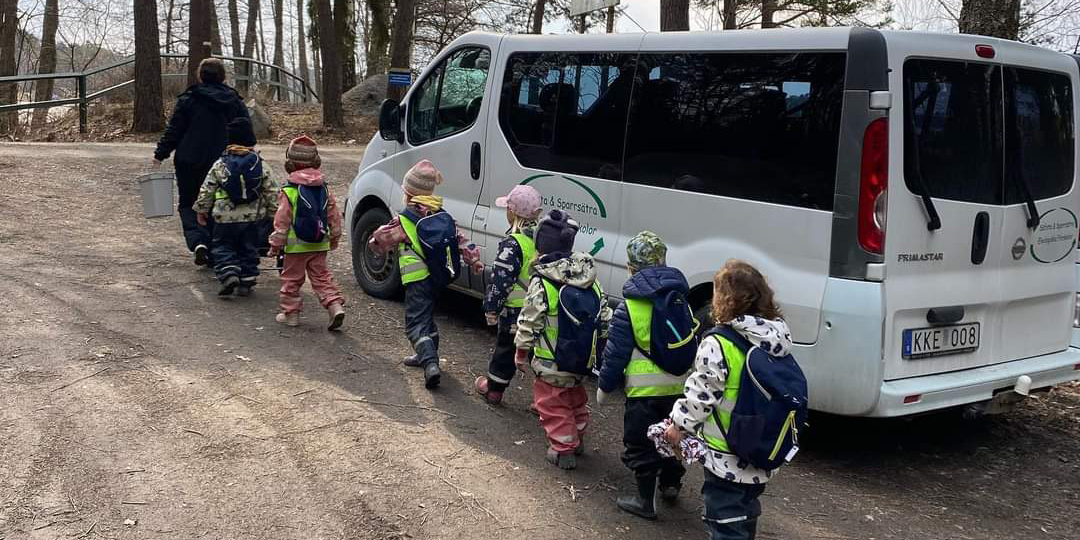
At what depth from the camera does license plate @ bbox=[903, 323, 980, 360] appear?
4.97 metres

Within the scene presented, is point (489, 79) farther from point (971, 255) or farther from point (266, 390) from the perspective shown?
point (971, 255)

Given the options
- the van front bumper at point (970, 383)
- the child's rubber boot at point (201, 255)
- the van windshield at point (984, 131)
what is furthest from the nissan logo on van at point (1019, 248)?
the child's rubber boot at point (201, 255)

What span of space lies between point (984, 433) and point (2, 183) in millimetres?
11591

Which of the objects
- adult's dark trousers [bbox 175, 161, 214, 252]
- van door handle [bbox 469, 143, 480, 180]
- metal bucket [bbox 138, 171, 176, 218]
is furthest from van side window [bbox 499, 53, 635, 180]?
metal bucket [bbox 138, 171, 176, 218]

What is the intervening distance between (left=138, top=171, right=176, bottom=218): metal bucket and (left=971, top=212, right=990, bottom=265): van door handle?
648 centimetres

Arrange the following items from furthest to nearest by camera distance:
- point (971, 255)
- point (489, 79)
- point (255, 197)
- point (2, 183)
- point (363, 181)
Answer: point (2, 183)
point (363, 181)
point (255, 197)
point (489, 79)
point (971, 255)

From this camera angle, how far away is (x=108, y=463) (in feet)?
14.9

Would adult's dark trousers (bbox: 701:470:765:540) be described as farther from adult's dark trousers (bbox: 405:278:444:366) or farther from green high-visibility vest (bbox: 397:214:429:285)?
green high-visibility vest (bbox: 397:214:429:285)

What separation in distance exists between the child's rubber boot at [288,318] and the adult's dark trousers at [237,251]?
31.6 inches

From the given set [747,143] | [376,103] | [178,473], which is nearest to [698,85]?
[747,143]

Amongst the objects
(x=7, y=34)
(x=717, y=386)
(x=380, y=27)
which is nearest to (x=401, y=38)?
(x=380, y=27)

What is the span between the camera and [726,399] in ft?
11.5

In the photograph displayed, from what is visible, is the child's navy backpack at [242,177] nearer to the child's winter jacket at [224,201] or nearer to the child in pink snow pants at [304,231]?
the child's winter jacket at [224,201]

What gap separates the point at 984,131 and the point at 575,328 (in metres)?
2.48
